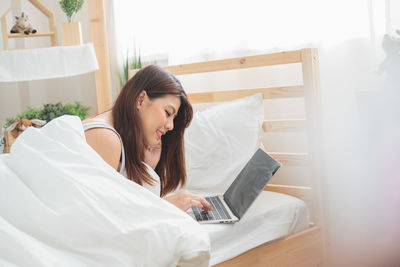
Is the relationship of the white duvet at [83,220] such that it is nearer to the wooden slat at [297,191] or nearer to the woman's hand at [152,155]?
the woman's hand at [152,155]

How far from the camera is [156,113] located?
1.40 m

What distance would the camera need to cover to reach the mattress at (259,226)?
1.33 meters

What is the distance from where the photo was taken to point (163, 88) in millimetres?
1402

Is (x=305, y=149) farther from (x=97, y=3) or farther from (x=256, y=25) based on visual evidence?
(x=97, y=3)

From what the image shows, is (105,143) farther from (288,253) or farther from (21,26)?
(21,26)

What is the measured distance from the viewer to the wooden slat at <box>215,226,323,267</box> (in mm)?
1388

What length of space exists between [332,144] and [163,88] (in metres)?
0.83

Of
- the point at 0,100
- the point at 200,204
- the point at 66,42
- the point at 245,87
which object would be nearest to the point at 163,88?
the point at 200,204

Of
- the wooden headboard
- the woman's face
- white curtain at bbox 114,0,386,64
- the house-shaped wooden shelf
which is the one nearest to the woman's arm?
the woman's face

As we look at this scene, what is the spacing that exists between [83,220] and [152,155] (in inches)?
25.7

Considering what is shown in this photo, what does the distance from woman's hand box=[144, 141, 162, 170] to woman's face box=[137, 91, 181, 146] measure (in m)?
0.13

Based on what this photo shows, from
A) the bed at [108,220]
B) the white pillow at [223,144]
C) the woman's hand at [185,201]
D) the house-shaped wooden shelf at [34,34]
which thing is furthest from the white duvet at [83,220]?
the house-shaped wooden shelf at [34,34]

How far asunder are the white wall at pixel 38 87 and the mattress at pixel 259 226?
1868mm

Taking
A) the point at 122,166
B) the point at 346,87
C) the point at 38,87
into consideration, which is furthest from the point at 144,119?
the point at 38,87
